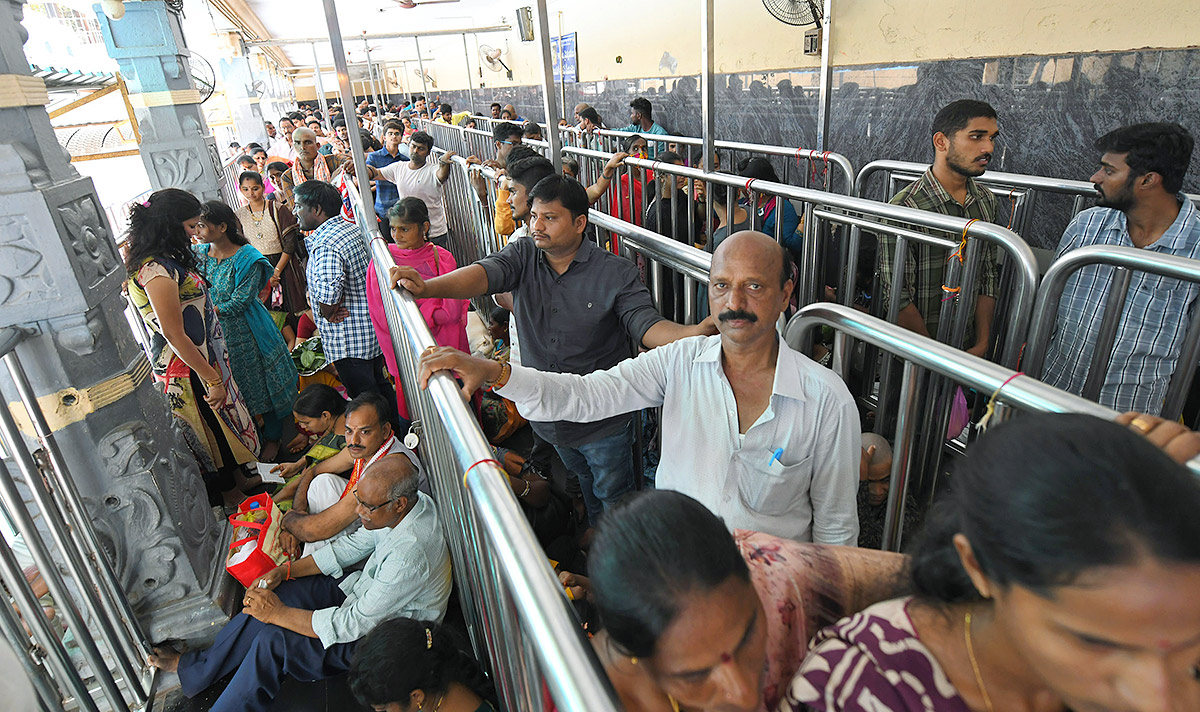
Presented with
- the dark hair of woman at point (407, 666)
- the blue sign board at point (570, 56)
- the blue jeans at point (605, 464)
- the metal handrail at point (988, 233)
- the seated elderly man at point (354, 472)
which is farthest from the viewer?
the blue sign board at point (570, 56)

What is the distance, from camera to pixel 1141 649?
0.66m

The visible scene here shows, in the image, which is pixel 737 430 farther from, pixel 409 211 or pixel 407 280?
pixel 409 211

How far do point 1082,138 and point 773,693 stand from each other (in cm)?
379

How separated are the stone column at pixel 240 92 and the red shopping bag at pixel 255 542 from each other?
14735mm

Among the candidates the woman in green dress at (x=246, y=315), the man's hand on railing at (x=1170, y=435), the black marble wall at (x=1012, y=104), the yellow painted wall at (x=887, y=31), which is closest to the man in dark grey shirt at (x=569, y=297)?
the man's hand on railing at (x=1170, y=435)

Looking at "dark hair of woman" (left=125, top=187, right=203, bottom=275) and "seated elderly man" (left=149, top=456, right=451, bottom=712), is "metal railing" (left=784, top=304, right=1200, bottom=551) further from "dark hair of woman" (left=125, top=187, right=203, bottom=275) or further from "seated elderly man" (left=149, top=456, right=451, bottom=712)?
"dark hair of woman" (left=125, top=187, right=203, bottom=275)

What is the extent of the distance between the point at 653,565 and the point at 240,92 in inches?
727

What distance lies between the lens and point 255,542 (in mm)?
2734

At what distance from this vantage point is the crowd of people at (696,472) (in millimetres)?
714

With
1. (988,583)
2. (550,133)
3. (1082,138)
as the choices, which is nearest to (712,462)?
(988,583)

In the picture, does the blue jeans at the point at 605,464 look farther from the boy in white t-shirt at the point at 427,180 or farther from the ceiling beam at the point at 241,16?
the ceiling beam at the point at 241,16

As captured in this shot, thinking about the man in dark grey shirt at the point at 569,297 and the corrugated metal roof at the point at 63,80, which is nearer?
the man in dark grey shirt at the point at 569,297

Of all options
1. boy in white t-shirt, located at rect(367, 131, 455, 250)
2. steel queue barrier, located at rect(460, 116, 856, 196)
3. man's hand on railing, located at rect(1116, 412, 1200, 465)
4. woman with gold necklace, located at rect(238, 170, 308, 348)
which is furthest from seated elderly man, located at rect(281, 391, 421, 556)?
boy in white t-shirt, located at rect(367, 131, 455, 250)

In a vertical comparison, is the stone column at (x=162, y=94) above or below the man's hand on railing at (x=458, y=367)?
above
